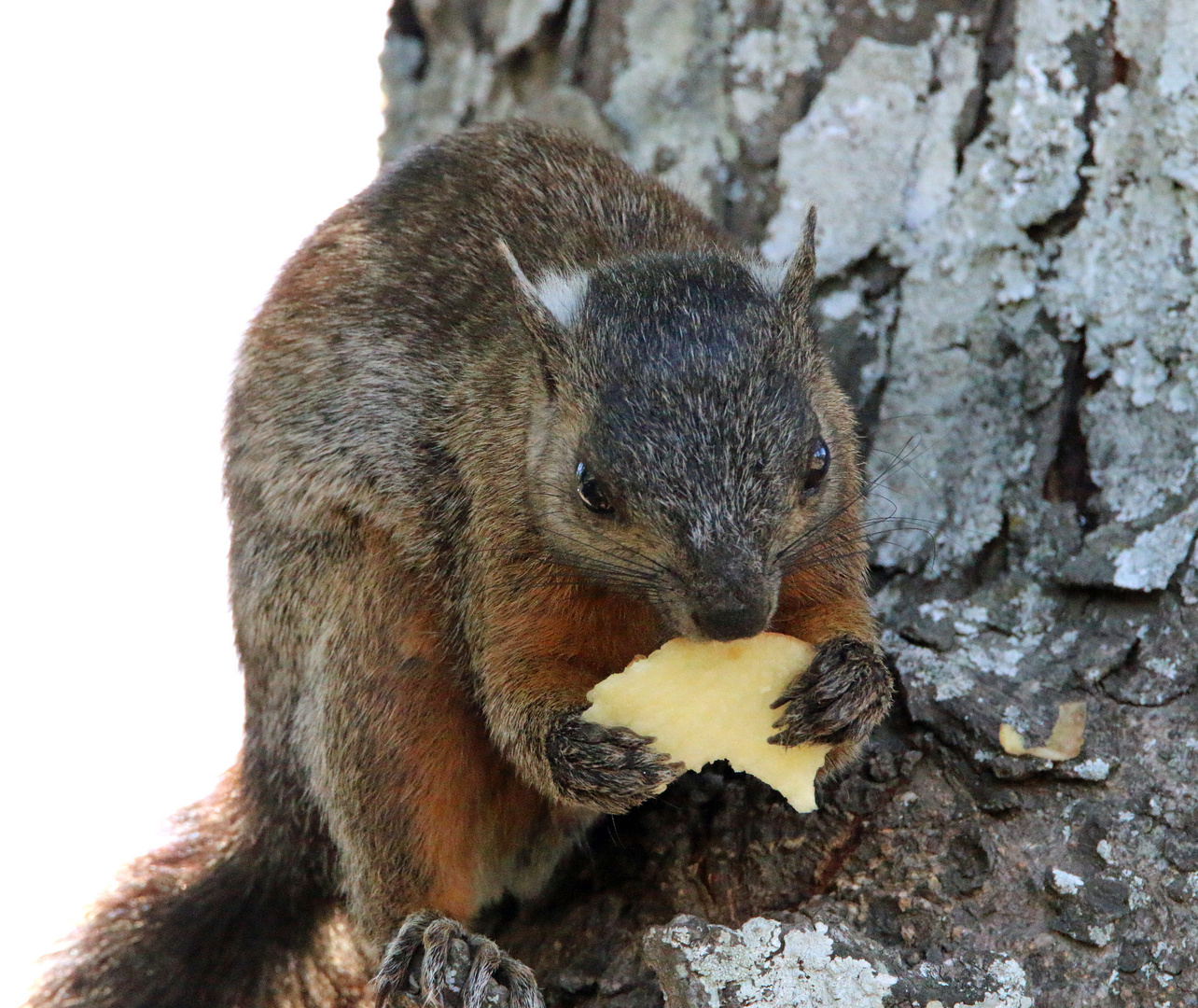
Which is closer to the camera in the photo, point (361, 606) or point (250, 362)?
point (361, 606)

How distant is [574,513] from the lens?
3834 millimetres

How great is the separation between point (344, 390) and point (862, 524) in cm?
181

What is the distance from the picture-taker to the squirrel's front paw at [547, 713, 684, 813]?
3.61 meters

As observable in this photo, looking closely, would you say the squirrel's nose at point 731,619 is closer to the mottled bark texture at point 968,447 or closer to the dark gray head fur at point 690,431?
the dark gray head fur at point 690,431

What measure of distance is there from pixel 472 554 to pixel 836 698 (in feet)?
4.14

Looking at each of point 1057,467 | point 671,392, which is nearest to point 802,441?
point 671,392

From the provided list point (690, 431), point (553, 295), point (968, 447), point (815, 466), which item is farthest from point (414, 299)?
point (968, 447)

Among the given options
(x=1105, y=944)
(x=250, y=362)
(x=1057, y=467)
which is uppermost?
(x=250, y=362)

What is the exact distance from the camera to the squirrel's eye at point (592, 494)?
144 inches

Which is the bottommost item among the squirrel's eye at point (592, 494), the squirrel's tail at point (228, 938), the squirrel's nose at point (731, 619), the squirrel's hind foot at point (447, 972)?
the squirrel's hind foot at point (447, 972)

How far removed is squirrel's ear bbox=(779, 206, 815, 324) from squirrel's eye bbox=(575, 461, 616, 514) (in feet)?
3.11

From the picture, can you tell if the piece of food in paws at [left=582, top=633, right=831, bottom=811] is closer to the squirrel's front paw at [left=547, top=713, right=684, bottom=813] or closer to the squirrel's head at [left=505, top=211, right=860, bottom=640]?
the squirrel's front paw at [left=547, top=713, right=684, bottom=813]

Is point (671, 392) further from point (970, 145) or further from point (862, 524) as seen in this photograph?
point (970, 145)

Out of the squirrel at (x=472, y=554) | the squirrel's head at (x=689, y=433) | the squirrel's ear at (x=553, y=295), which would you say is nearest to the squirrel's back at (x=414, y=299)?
the squirrel at (x=472, y=554)
